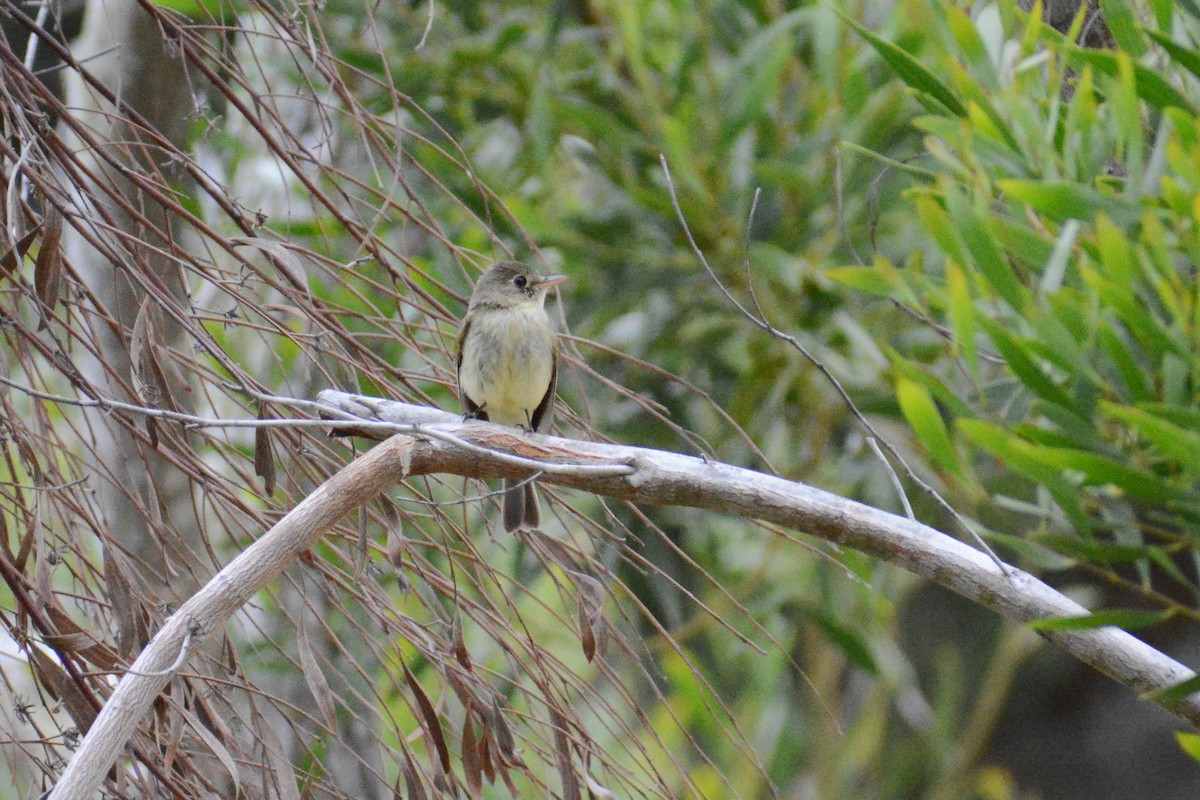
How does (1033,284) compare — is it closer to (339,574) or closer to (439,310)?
(439,310)

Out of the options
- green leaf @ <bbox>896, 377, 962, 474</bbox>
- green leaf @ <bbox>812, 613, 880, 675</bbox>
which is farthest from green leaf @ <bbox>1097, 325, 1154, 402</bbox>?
green leaf @ <bbox>812, 613, 880, 675</bbox>

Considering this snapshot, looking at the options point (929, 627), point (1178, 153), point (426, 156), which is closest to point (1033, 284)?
point (1178, 153)

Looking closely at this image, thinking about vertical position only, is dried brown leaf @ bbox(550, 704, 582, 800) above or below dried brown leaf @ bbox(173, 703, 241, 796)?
below

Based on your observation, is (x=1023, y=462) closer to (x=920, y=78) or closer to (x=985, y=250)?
(x=985, y=250)

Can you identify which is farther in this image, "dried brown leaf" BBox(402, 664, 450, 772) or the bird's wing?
the bird's wing

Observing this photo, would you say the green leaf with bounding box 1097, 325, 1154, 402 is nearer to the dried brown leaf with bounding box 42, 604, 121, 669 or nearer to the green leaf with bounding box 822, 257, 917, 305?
the green leaf with bounding box 822, 257, 917, 305

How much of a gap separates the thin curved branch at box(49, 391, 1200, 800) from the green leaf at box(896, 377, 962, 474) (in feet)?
1.51

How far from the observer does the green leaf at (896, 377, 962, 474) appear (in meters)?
1.33

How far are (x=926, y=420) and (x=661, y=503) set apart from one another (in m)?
0.61

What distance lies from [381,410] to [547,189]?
3.02 meters

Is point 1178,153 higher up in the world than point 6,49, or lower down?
lower down

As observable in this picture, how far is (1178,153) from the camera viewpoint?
4.05 feet

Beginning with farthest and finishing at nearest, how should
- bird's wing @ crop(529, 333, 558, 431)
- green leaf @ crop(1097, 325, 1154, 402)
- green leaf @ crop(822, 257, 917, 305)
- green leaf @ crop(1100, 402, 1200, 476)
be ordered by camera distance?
bird's wing @ crop(529, 333, 558, 431) < green leaf @ crop(822, 257, 917, 305) < green leaf @ crop(1097, 325, 1154, 402) < green leaf @ crop(1100, 402, 1200, 476)

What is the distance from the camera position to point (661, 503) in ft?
6.19
